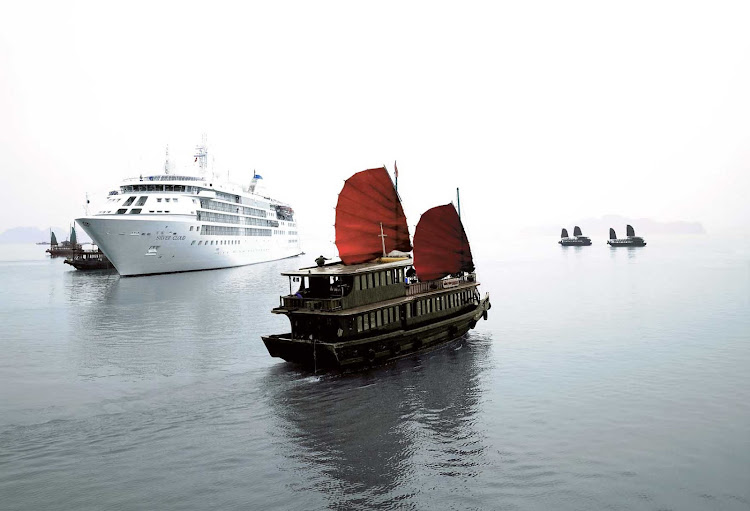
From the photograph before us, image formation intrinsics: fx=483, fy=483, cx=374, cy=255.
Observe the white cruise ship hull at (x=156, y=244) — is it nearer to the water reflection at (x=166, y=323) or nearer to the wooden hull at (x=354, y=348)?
the water reflection at (x=166, y=323)

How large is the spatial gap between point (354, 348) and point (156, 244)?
54258 millimetres

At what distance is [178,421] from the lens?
16.0 meters

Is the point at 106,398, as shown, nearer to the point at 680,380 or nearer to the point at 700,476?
the point at 700,476

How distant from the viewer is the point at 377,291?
2311 centimetres

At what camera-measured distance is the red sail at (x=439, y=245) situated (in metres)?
26.8

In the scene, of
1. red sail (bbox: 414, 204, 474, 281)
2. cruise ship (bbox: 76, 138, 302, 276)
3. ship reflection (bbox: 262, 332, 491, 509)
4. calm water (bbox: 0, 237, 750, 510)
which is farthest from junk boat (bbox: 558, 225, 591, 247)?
ship reflection (bbox: 262, 332, 491, 509)

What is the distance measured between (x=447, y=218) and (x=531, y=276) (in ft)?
156

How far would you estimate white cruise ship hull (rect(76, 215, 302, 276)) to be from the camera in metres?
61.3

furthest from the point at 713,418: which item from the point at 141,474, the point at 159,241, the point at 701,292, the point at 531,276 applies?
the point at 159,241

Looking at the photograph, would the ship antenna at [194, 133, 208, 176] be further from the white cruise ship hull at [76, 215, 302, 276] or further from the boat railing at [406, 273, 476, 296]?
the boat railing at [406, 273, 476, 296]

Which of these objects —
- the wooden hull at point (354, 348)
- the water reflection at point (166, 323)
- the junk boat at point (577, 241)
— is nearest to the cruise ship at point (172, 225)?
the water reflection at point (166, 323)

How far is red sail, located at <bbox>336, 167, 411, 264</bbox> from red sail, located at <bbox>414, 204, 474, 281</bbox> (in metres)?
1.61

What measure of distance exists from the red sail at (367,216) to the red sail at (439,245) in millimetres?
1613

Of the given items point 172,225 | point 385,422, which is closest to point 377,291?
point 385,422
